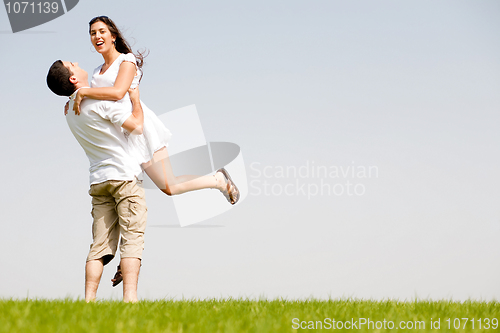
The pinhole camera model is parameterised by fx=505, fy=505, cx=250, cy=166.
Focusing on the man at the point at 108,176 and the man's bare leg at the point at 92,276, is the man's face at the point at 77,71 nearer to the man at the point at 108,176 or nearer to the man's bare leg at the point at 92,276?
the man at the point at 108,176

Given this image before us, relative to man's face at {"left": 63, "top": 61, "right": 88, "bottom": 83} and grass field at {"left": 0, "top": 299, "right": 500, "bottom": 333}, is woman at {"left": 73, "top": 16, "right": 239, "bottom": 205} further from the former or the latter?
grass field at {"left": 0, "top": 299, "right": 500, "bottom": 333}

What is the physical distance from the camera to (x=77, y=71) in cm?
504

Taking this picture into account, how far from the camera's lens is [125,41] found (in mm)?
5441

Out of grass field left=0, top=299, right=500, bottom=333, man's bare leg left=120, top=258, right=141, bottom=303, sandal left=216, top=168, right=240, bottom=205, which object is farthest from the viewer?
sandal left=216, top=168, right=240, bottom=205

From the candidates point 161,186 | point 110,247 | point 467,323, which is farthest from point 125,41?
point 467,323

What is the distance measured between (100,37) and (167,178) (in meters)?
1.59

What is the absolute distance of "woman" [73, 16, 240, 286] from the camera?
15.8ft

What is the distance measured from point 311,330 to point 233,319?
0.64 meters

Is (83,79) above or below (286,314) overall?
above

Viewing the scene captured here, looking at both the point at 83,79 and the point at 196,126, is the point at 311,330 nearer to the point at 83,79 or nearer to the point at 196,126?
the point at 196,126

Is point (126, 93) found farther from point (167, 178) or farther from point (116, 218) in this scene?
point (116, 218)

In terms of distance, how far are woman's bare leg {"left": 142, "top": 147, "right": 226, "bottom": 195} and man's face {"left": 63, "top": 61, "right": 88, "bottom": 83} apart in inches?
40.6

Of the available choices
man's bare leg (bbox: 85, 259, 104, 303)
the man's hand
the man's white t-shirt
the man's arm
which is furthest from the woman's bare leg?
man's bare leg (bbox: 85, 259, 104, 303)

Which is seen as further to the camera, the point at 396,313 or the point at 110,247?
the point at 110,247
